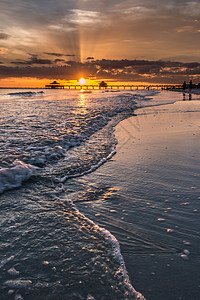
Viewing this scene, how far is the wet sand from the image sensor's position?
1.81 meters

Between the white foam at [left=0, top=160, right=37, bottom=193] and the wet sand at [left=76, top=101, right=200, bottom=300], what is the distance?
1.10 meters

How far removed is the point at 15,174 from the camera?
3.95m

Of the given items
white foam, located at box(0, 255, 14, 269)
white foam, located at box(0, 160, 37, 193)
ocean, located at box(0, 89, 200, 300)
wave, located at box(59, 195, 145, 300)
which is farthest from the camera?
white foam, located at box(0, 160, 37, 193)

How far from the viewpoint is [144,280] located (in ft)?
5.85

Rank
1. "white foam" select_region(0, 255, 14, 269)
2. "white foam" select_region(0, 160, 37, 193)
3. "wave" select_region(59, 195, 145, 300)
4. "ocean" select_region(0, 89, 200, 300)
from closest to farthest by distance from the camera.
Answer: "wave" select_region(59, 195, 145, 300) → "ocean" select_region(0, 89, 200, 300) → "white foam" select_region(0, 255, 14, 269) → "white foam" select_region(0, 160, 37, 193)

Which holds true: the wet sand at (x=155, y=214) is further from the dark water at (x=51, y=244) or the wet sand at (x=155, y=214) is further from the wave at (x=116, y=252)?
the dark water at (x=51, y=244)

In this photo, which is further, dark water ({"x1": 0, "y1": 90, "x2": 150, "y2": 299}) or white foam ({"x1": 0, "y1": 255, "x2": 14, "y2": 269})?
white foam ({"x1": 0, "y1": 255, "x2": 14, "y2": 269})

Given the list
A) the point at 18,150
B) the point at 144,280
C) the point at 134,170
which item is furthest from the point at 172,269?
the point at 18,150

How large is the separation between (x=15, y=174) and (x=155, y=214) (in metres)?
2.65

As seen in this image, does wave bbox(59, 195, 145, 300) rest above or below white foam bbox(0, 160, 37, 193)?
below

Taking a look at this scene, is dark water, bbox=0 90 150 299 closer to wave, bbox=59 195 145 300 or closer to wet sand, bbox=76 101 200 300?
wave, bbox=59 195 145 300

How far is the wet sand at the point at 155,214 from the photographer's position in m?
1.81

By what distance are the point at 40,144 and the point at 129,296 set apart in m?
5.14

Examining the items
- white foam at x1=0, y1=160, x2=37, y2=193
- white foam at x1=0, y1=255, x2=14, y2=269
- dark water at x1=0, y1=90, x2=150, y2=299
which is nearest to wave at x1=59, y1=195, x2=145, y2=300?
dark water at x1=0, y1=90, x2=150, y2=299
